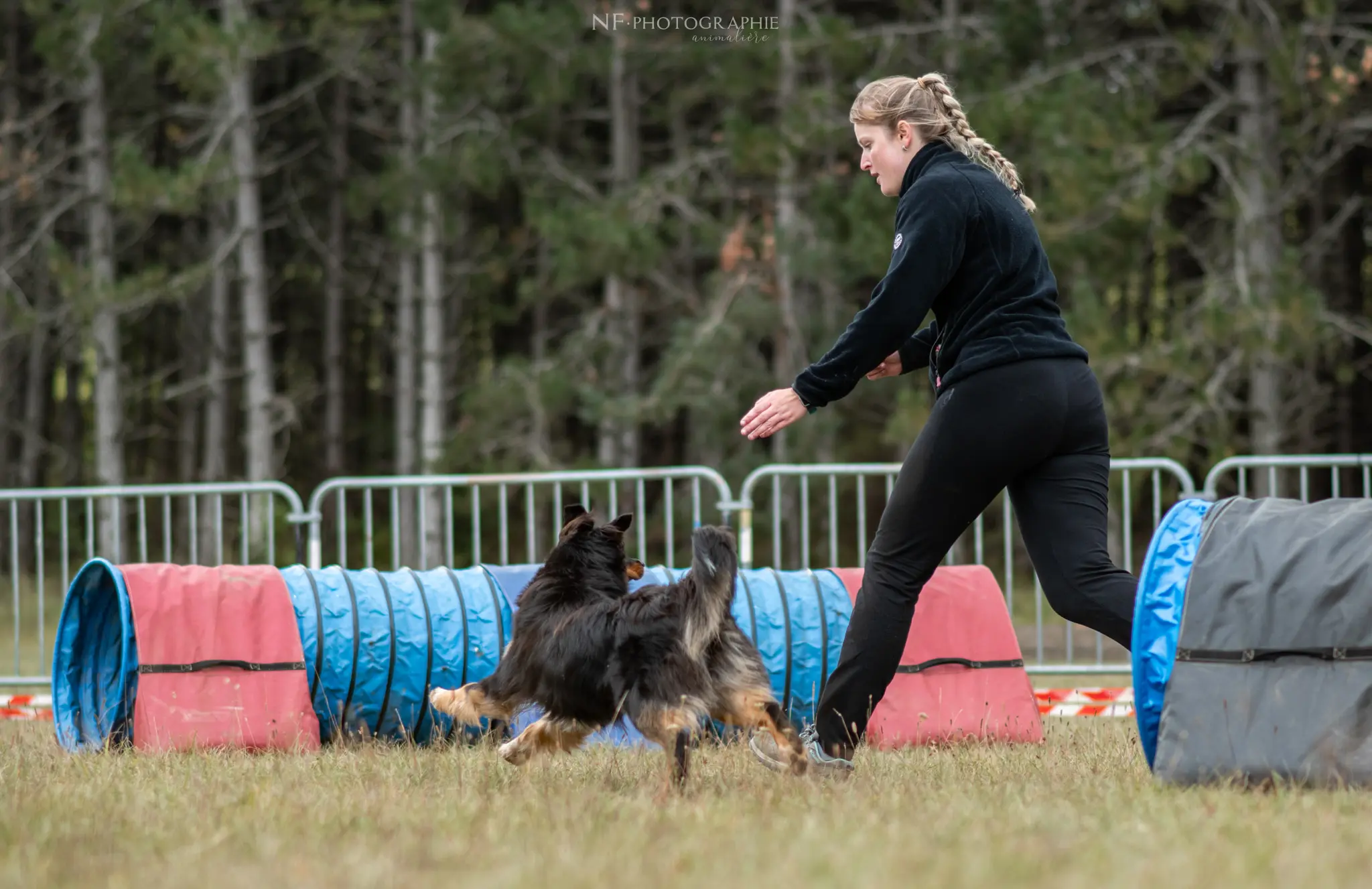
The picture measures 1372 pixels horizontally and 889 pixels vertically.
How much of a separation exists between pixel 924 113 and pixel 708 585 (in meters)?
1.43

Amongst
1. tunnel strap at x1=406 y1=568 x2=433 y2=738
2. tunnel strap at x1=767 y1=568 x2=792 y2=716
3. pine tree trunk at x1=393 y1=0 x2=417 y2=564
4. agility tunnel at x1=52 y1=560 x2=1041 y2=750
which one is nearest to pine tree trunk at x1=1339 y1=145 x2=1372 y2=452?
pine tree trunk at x1=393 y1=0 x2=417 y2=564

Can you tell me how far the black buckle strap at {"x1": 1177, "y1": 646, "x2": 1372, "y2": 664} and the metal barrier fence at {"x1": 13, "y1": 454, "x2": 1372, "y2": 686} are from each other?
4003 millimetres

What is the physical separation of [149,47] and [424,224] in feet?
13.0

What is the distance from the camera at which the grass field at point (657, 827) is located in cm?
257

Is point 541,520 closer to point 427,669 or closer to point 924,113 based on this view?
point 427,669

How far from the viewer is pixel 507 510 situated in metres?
11.9

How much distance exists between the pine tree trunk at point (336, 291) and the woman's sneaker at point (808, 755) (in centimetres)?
1582

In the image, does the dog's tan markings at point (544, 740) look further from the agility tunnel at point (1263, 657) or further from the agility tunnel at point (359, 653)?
the agility tunnel at point (1263, 657)

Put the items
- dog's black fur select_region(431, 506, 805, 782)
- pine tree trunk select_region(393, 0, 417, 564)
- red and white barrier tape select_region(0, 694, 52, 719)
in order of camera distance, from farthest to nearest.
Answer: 1. pine tree trunk select_region(393, 0, 417, 564)
2. red and white barrier tape select_region(0, 694, 52, 719)
3. dog's black fur select_region(431, 506, 805, 782)

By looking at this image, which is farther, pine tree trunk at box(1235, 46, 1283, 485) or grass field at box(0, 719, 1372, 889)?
pine tree trunk at box(1235, 46, 1283, 485)

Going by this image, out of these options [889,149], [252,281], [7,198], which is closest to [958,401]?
[889,149]

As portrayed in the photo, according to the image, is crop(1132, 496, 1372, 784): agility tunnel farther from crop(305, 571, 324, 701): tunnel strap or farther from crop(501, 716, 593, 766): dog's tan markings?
crop(305, 571, 324, 701): tunnel strap

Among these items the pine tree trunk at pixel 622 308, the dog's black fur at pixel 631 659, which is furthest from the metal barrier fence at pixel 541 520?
the dog's black fur at pixel 631 659

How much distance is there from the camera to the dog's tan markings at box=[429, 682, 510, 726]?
434cm
